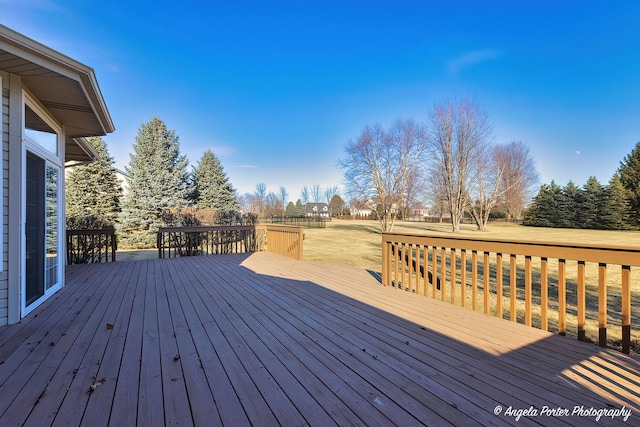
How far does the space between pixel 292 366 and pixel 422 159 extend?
708 inches

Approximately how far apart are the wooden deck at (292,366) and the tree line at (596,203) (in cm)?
2939

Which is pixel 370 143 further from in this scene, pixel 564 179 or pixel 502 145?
pixel 564 179

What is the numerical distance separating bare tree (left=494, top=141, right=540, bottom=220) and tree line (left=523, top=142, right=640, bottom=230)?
4.39ft

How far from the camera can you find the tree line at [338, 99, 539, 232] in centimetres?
1712

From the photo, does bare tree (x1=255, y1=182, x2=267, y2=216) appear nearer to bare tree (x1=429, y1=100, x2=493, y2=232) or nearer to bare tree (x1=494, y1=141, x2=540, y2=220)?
bare tree (x1=429, y1=100, x2=493, y2=232)

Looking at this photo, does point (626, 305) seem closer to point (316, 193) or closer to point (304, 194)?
point (316, 193)

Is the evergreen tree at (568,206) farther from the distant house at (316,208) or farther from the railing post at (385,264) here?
the distant house at (316,208)

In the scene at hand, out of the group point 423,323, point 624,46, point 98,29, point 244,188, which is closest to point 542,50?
point 624,46

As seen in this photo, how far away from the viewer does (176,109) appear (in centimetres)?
1366

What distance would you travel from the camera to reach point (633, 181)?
2220 cm

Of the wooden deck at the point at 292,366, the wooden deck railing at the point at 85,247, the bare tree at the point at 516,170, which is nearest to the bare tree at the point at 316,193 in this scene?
the bare tree at the point at 516,170

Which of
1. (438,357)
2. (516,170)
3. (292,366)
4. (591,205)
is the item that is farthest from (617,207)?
(292,366)

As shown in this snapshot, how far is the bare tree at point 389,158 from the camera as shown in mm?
17047

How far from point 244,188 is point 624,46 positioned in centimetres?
4054
